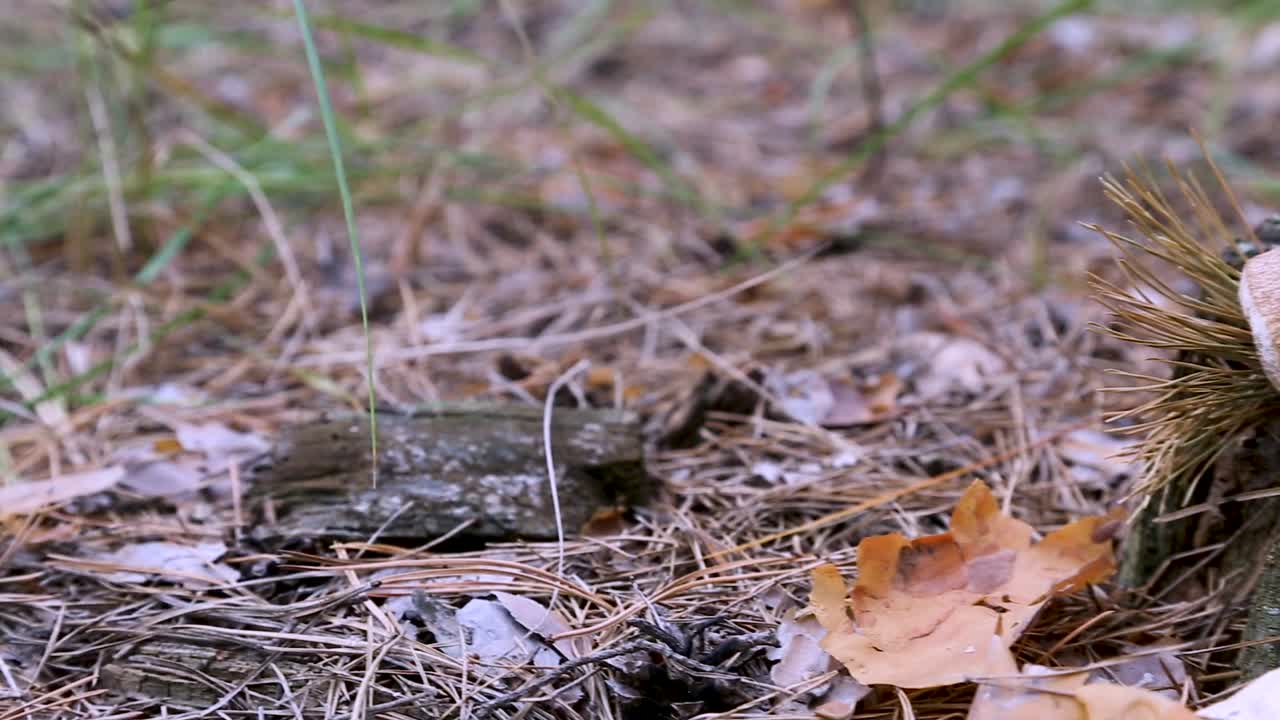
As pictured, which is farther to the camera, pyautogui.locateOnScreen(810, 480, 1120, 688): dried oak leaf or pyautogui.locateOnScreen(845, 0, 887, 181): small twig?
pyautogui.locateOnScreen(845, 0, 887, 181): small twig

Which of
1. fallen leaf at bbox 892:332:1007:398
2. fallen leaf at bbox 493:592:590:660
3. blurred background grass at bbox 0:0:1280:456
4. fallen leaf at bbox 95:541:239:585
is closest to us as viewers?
fallen leaf at bbox 493:592:590:660

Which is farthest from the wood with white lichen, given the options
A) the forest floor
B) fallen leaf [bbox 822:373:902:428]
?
fallen leaf [bbox 822:373:902:428]

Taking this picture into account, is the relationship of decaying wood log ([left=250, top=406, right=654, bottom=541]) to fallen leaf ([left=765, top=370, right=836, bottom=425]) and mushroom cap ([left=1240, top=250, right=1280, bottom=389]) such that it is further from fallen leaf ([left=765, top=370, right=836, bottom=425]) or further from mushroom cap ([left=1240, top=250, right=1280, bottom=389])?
mushroom cap ([left=1240, top=250, right=1280, bottom=389])

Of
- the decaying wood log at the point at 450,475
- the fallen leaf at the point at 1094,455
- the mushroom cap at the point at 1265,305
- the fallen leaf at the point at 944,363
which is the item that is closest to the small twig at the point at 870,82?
the fallen leaf at the point at 944,363

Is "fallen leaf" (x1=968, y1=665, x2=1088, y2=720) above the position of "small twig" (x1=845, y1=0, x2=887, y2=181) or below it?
below

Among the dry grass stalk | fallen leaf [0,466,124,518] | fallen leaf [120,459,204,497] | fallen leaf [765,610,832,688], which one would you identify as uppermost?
the dry grass stalk

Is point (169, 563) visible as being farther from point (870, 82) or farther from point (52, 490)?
point (870, 82)

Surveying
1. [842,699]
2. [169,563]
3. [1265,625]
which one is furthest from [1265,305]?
[169,563]

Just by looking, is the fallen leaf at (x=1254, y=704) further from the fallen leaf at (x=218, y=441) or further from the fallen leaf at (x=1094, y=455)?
the fallen leaf at (x=218, y=441)
